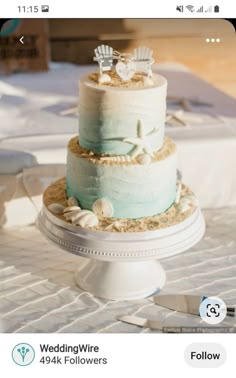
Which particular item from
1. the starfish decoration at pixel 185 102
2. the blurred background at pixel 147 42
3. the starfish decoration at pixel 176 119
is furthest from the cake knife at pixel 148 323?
the blurred background at pixel 147 42

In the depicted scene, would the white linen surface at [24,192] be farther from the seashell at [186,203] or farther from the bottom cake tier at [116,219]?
the seashell at [186,203]

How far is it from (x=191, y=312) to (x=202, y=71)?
43.8 inches

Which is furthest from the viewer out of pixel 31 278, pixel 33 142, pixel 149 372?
pixel 33 142

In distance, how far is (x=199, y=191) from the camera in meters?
1.23

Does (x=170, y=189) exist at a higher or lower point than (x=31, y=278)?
higher

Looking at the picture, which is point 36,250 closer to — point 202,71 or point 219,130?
point 219,130

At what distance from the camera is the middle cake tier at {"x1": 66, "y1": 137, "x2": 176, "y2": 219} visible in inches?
34.1

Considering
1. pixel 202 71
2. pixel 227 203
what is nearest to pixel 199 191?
pixel 227 203

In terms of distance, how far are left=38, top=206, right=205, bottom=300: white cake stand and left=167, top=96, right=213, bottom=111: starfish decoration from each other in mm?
513

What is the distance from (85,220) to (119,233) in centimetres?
5

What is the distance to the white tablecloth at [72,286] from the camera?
0.88m
